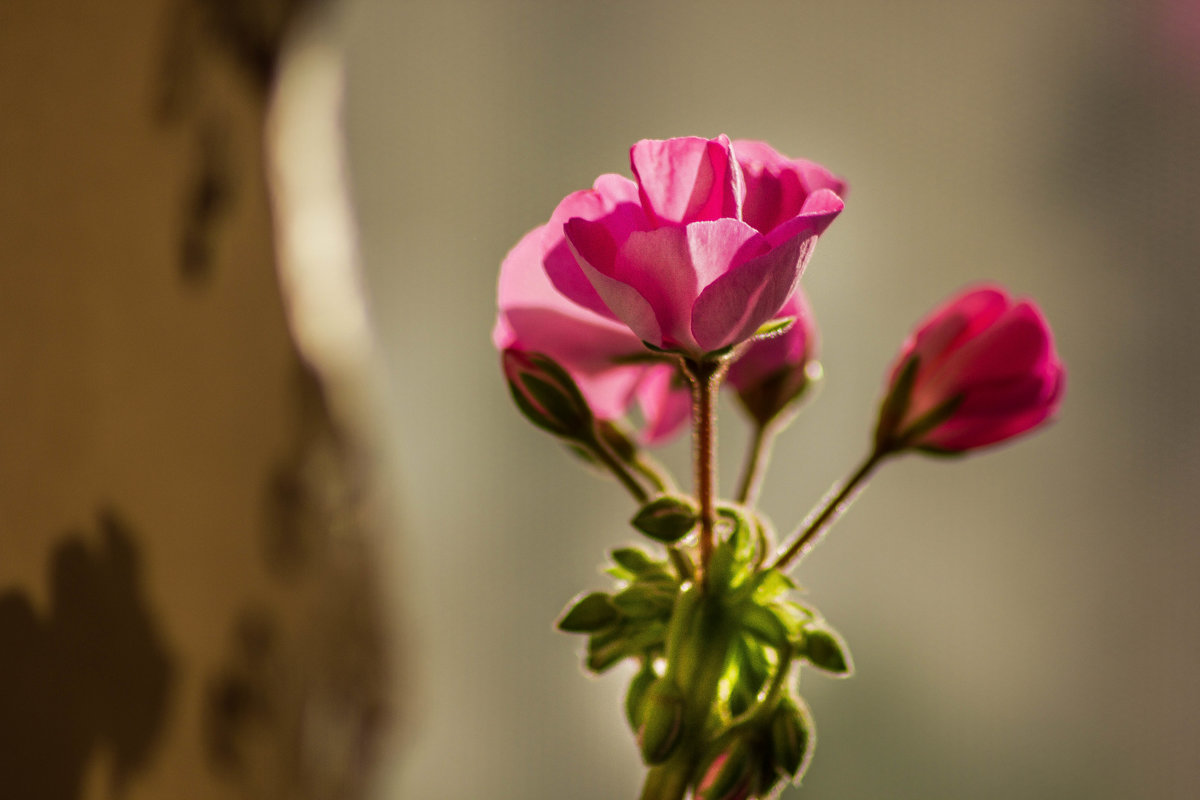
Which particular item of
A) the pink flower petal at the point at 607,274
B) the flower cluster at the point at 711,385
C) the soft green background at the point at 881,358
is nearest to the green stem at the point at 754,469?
the flower cluster at the point at 711,385

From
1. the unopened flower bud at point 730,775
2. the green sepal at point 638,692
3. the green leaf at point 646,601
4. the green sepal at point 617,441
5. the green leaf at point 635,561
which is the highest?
the green sepal at point 617,441

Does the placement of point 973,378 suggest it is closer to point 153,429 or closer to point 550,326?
point 550,326

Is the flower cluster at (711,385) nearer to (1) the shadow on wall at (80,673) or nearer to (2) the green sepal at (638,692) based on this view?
(2) the green sepal at (638,692)

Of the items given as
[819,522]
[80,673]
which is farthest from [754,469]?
[80,673]

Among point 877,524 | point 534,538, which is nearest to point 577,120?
point 534,538

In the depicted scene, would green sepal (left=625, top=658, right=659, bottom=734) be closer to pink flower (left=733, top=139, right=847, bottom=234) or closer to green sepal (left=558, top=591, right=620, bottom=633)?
green sepal (left=558, top=591, right=620, bottom=633)

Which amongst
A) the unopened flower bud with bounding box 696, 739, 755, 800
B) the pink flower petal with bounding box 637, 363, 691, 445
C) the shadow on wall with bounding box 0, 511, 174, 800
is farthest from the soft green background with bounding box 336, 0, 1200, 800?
the unopened flower bud with bounding box 696, 739, 755, 800
